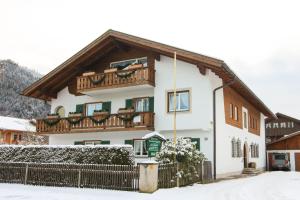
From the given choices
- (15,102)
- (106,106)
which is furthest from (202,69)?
(15,102)

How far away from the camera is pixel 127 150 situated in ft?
55.9

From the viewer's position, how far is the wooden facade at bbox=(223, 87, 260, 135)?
967 inches

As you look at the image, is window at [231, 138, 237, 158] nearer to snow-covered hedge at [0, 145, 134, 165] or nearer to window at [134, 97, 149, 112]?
window at [134, 97, 149, 112]

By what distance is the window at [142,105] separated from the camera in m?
23.8

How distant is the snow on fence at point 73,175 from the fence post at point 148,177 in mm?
474

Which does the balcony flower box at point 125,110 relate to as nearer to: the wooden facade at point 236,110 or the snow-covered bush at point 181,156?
the snow-covered bush at point 181,156

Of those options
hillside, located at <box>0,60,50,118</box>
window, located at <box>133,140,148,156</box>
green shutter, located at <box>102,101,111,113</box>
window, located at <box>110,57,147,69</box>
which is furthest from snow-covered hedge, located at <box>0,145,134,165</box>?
hillside, located at <box>0,60,50,118</box>

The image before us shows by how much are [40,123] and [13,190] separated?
11.2 meters

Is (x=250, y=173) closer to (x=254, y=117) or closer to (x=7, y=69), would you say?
(x=254, y=117)

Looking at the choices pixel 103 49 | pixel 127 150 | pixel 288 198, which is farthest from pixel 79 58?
pixel 288 198

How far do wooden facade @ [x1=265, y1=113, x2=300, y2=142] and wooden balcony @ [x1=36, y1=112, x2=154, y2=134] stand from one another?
4070cm

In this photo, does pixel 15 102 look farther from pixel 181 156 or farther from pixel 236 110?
pixel 181 156

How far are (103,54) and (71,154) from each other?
31.1ft

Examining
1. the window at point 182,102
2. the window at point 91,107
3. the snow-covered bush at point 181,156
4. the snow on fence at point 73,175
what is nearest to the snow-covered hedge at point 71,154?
the snow on fence at point 73,175
